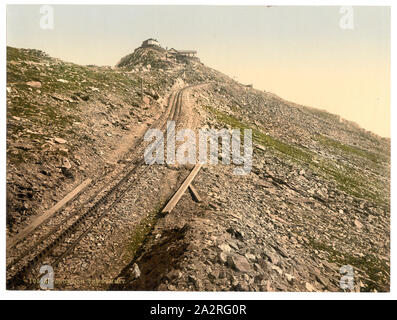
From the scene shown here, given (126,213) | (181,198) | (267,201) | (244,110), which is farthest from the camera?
(244,110)

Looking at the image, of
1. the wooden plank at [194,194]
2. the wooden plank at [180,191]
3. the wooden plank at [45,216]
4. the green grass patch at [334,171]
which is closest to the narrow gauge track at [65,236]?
the wooden plank at [45,216]

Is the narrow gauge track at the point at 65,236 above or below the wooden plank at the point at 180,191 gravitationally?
below

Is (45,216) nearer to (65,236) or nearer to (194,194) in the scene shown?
(65,236)

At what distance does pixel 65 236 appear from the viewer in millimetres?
11836

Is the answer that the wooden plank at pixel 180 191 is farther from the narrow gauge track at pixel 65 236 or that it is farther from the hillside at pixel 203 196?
the narrow gauge track at pixel 65 236

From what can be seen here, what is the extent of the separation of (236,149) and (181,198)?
10749 millimetres

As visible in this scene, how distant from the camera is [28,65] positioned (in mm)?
24969

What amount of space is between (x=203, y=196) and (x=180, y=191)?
1307 mm

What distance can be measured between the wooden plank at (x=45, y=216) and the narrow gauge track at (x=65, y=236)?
84 cm

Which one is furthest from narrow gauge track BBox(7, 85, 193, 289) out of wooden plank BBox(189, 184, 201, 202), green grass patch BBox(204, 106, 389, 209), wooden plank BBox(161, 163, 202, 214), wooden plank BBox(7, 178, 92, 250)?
green grass patch BBox(204, 106, 389, 209)

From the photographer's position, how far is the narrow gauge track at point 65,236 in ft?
33.6

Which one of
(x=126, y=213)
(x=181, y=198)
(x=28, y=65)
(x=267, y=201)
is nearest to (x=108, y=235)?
(x=126, y=213)

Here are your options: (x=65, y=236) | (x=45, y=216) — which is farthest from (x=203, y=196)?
(x=45, y=216)

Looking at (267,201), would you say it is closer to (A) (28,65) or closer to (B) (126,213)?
(B) (126,213)
